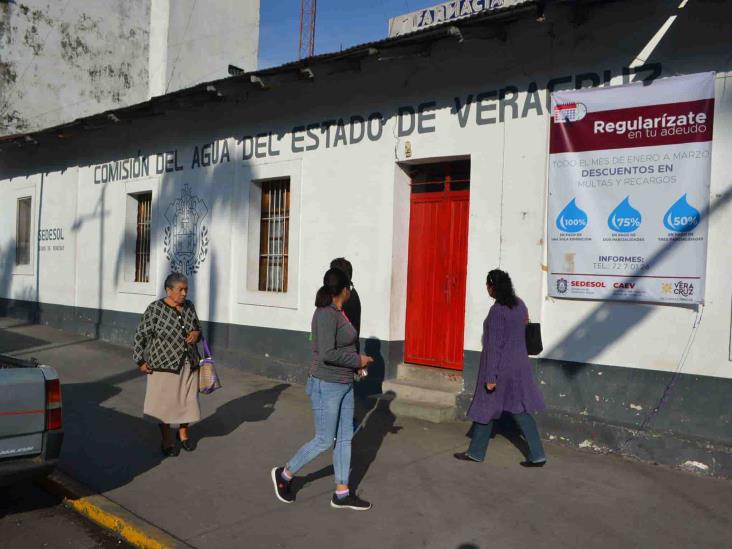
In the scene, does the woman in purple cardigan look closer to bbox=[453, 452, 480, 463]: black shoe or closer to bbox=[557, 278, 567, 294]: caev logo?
bbox=[453, 452, 480, 463]: black shoe

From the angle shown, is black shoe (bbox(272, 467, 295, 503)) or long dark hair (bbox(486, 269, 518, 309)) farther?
long dark hair (bbox(486, 269, 518, 309))

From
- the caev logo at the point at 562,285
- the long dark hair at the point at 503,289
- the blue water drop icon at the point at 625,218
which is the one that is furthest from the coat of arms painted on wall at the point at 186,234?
the blue water drop icon at the point at 625,218

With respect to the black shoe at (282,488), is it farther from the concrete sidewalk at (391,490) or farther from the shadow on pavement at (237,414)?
the shadow on pavement at (237,414)

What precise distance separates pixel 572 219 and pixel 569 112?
40.8 inches

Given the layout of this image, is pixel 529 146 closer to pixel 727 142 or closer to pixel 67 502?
pixel 727 142

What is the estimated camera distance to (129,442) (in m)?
6.49

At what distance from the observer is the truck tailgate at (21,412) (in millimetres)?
4176

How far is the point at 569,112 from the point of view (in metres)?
6.48

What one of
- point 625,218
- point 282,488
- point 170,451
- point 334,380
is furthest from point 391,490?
point 625,218

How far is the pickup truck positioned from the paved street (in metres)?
0.49

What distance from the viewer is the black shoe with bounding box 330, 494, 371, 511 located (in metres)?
4.70

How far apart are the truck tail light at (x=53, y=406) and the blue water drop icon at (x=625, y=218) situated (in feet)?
15.9

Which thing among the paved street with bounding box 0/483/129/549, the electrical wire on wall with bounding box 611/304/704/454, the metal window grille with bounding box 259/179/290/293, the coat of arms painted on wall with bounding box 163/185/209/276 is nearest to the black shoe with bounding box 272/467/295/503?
the paved street with bounding box 0/483/129/549

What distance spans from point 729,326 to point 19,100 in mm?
16799
